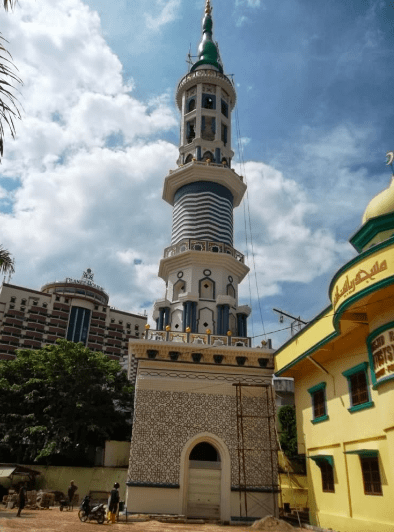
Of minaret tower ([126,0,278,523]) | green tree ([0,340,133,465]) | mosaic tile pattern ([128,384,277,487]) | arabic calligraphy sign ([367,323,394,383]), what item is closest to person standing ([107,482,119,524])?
minaret tower ([126,0,278,523])

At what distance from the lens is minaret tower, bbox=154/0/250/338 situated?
22156 millimetres

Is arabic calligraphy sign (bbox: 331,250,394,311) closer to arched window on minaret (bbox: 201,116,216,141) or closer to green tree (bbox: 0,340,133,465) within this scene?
arched window on minaret (bbox: 201,116,216,141)

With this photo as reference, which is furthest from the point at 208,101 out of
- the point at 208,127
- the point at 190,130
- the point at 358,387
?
the point at 358,387

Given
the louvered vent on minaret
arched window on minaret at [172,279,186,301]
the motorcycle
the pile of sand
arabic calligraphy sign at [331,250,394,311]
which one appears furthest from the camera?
the louvered vent on minaret

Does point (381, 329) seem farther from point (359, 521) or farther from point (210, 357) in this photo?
point (210, 357)

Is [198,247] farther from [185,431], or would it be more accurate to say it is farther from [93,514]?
[93,514]

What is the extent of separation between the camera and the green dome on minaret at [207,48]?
95.9ft

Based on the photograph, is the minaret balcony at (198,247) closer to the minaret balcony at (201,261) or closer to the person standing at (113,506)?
the minaret balcony at (201,261)

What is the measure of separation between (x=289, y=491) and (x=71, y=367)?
13.9 metres

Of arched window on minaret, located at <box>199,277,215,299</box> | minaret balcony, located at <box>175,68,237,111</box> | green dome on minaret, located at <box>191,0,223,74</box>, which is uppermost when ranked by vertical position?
green dome on minaret, located at <box>191,0,223,74</box>

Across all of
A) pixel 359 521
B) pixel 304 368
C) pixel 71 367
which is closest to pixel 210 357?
pixel 304 368

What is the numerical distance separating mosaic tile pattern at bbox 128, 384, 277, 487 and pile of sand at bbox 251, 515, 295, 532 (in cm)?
230

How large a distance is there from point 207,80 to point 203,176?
6943 mm

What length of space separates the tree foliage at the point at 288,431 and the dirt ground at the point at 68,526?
9.22 m
